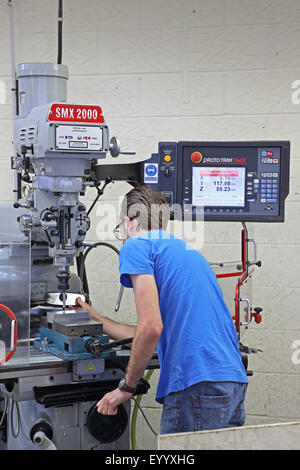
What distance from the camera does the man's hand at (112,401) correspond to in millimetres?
1755

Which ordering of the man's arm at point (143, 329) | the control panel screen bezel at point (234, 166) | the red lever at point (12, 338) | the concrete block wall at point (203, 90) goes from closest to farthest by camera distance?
1. the man's arm at point (143, 329)
2. the red lever at point (12, 338)
3. the control panel screen bezel at point (234, 166)
4. the concrete block wall at point (203, 90)

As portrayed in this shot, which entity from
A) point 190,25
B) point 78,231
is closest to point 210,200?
point 78,231

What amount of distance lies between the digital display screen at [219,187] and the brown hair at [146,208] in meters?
0.31

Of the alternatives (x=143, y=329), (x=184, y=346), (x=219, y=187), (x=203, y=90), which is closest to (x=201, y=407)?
(x=184, y=346)

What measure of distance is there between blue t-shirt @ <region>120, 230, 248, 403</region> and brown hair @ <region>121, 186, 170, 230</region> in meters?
0.06

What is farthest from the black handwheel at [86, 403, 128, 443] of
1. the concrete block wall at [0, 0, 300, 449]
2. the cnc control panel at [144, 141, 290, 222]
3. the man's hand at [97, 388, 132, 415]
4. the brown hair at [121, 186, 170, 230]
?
the concrete block wall at [0, 0, 300, 449]

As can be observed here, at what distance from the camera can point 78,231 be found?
1917mm

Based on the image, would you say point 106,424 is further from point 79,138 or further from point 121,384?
point 79,138

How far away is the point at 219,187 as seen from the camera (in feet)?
7.04

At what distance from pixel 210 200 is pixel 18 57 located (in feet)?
4.61

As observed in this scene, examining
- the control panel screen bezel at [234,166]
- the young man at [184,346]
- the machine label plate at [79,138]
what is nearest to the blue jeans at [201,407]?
the young man at [184,346]

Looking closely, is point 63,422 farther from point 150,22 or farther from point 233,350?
point 150,22

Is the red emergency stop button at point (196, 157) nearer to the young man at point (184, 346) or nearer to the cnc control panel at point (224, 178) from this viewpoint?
the cnc control panel at point (224, 178)
